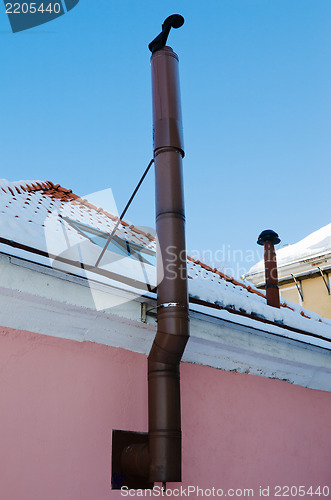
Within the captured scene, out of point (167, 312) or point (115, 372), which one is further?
point (115, 372)

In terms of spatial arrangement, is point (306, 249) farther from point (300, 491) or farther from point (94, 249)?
point (94, 249)

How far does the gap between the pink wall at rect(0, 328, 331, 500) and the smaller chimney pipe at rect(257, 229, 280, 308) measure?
1.46 meters

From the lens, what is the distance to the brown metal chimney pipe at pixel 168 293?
4148 millimetres

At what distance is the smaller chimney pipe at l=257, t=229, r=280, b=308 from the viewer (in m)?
7.41

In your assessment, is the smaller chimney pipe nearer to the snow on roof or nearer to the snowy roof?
the snowy roof

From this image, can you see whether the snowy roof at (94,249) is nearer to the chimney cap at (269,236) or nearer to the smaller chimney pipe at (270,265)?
the smaller chimney pipe at (270,265)

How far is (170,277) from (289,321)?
7.36 feet

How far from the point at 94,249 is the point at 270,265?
3.65 meters

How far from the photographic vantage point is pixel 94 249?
16.0ft

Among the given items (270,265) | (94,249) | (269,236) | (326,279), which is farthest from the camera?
(326,279)

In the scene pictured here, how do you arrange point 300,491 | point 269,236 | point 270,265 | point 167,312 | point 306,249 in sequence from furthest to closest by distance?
1. point 306,249
2. point 269,236
3. point 270,265
4. point 300,491
5. point 167,312

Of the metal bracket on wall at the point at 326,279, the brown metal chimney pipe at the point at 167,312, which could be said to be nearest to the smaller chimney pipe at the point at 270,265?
the brown metal chimney pipe at the point at 167,312

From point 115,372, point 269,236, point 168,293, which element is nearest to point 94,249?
point 168,293

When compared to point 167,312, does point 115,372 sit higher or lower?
lower
